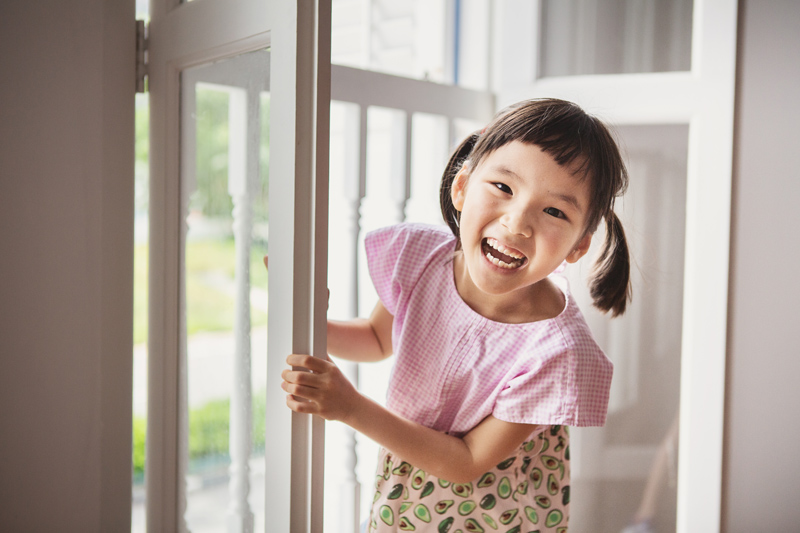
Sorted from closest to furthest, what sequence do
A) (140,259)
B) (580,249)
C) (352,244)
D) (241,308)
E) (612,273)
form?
1. (241,308)
2. (580,249)
3. (612,273)
4. (352,244)
5. (140,259)

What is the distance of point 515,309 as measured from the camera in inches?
44.1

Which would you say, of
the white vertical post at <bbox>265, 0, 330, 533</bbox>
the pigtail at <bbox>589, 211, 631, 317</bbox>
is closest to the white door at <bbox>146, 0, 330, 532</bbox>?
the white vertical post at <bbox>265, 0, 330, 533</bbox>

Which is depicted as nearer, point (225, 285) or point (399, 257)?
point (225, 285)

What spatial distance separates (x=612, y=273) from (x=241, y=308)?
0.65 metres

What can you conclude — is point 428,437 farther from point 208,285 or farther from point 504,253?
point 208,285

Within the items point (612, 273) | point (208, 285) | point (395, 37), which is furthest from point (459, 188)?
point (395, 37)

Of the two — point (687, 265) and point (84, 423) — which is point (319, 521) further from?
point (687, 265)

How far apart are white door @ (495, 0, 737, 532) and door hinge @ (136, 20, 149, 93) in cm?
83

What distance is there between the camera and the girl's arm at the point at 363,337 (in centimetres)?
117

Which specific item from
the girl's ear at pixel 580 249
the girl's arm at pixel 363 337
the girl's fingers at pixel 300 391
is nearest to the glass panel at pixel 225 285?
the girl's fingers at pixel 300 391

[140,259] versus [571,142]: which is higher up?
[571,142]

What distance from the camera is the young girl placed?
966 mm

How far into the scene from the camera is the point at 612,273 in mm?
1166

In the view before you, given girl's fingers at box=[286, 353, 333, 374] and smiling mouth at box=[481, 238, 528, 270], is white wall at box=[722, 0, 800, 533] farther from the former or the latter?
girl's fingers at box=[286, 353, 333, 374]
